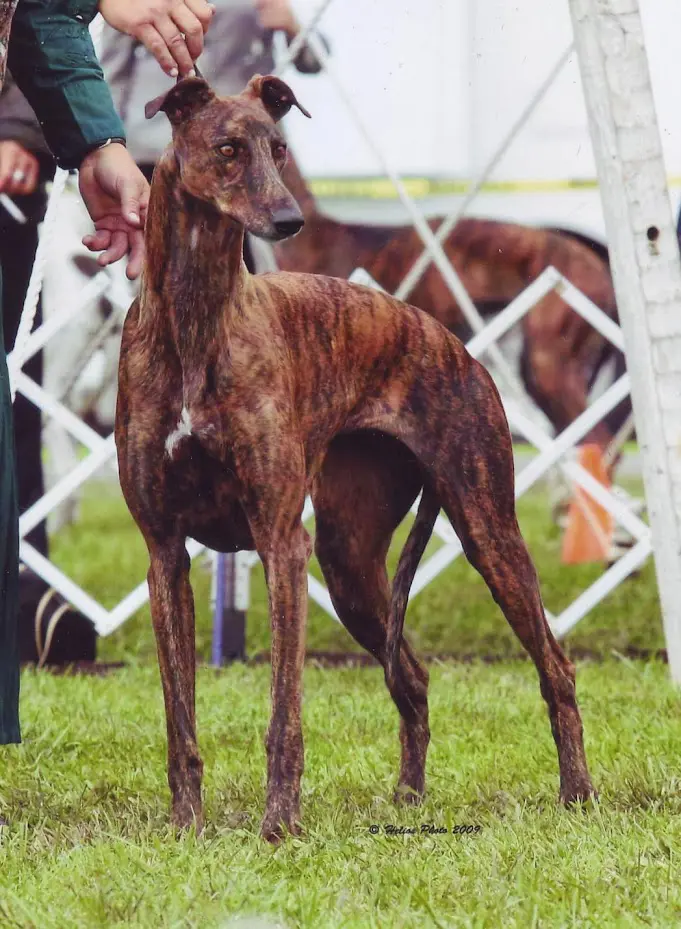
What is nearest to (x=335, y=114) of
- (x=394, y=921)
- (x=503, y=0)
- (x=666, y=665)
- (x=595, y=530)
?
(x=503, y=0)

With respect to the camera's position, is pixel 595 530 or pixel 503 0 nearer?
pixel 503 0

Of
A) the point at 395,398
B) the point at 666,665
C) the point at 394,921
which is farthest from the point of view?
the point at 666,665

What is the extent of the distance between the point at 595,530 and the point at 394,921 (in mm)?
5013

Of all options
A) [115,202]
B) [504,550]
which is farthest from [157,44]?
[504,550]

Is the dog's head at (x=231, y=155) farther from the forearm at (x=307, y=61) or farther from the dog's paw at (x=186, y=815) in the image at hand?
the forearm at (x=307, y=61)

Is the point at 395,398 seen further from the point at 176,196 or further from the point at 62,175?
the point at 62,175

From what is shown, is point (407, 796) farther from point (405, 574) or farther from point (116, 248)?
point (116, 248)

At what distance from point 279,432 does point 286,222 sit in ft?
1.42

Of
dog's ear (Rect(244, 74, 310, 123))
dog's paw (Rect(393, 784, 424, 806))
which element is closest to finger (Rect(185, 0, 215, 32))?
dog's ear (Rect(244, 74, 310, 123))

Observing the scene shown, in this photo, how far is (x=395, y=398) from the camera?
3.16 meters

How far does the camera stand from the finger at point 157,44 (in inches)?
113

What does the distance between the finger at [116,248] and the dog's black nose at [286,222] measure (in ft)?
1.89

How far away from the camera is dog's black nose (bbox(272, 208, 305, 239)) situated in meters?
2.54

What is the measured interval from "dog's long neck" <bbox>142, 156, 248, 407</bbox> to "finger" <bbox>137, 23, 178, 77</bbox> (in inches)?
9.0
